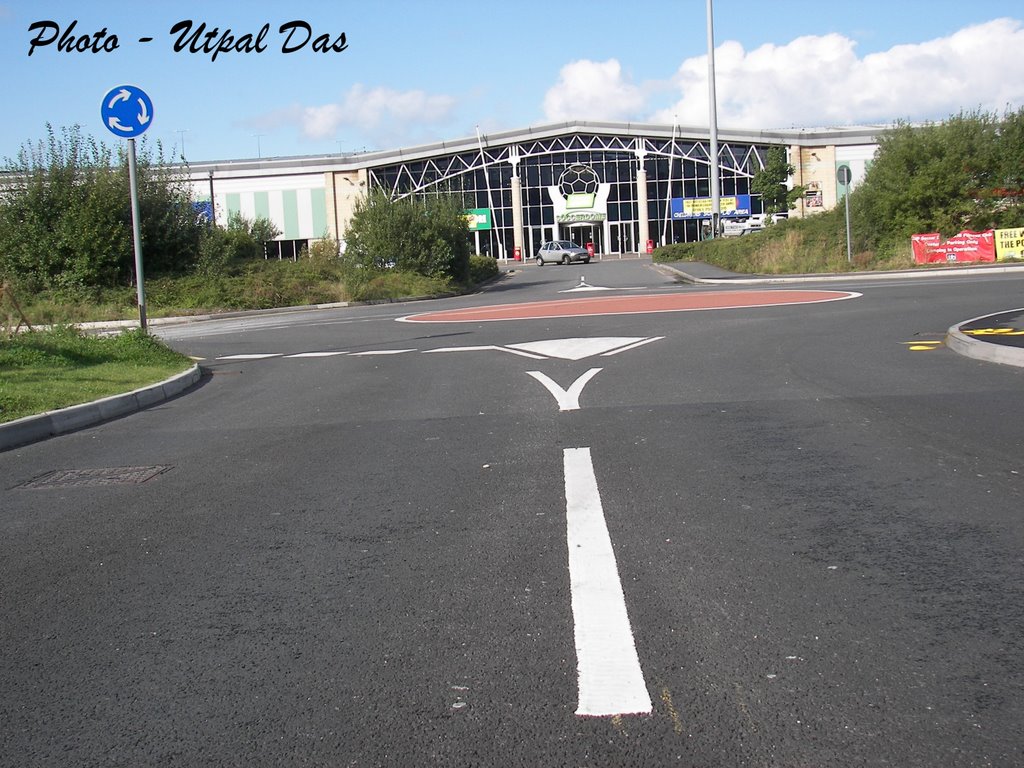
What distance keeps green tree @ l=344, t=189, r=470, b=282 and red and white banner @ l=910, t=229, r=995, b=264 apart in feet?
58.4

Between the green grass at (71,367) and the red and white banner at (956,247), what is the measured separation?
94.0ft

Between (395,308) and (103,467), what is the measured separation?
75.7 feet

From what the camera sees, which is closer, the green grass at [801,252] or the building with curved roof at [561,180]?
the green grass at [801,252]

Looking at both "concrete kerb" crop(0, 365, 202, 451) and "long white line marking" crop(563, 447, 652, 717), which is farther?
"concrete kerb" crop(0, 365, 202, 451)

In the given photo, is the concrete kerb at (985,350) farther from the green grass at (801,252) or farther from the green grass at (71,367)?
the green grass at (801,252)

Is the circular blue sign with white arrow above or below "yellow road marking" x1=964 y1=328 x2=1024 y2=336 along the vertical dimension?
above

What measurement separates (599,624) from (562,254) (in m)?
68.1

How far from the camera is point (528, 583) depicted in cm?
470

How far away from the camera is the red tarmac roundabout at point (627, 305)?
22688mm

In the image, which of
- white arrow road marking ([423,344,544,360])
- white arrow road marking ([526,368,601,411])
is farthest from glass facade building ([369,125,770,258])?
white arrow road marking ([526,368,601,411])

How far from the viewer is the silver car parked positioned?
234 feet

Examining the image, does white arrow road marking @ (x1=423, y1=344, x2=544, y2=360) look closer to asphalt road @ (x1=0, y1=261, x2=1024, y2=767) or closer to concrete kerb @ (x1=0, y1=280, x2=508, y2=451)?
concrete kerb @ (x1=0, y1=280, x2=508, y2=451)

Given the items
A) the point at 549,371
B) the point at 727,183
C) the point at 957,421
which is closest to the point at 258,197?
the point at 727,183

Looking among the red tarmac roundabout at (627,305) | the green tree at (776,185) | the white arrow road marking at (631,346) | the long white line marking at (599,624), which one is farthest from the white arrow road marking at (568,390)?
the green tree at (776,185)
